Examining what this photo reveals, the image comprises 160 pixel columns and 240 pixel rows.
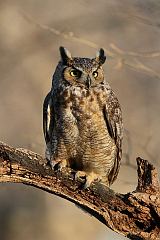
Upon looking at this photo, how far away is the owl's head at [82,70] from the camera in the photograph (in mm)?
4203

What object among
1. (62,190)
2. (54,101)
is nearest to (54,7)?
(54,101)

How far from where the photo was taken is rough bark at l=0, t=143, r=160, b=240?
137 inches

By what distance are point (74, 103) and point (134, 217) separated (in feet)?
2.83

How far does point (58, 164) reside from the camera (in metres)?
4.03

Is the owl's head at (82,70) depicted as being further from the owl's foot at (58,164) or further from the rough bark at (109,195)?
A: the rough bark at (109,195)

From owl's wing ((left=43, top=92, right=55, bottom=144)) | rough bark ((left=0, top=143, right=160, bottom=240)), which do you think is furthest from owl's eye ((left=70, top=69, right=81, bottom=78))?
rough bark ((left=0, top=143, right=160, bottom=240))

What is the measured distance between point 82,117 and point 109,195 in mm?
683

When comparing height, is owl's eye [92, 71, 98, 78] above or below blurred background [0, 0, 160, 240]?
below

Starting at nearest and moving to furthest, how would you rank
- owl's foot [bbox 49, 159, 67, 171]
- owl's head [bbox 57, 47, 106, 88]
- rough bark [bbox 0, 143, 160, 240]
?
rough bark [bbox 0, 143, 160, 240]
owl's foot [bbox 49, 159, 67, 171]
owl's head [bbox 57, 47, 106, 88]

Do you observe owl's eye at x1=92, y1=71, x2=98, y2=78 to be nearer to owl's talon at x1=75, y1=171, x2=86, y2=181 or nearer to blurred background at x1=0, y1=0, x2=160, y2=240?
owl's talon at x1=75, y1=171, x2=86, y2=181

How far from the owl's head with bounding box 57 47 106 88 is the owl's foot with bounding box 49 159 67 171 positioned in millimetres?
412

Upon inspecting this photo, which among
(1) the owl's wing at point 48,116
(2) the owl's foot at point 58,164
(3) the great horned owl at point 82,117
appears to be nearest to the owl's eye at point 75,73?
(3) the great horned owl at point 82,117

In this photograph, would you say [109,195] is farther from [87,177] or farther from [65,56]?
[65,56]

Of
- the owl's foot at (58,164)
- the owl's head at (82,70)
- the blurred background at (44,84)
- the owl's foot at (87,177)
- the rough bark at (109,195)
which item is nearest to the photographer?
the rough bark at (109,195)
